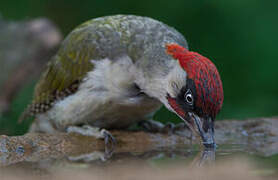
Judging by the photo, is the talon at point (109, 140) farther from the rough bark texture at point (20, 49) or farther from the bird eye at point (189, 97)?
the rough bark texture at point (20, 49)

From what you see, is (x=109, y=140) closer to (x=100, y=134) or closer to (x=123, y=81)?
(x=100, y=134)

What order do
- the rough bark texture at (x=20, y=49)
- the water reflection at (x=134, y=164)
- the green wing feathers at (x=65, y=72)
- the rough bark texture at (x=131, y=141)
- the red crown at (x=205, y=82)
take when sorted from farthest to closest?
the rough bark texture at (x=20, y=49) → the green wing feathers at (x=65, y=72) → the rough bark texture at (x=131, y=141) → the red crown at (x=205, y=82) → the water reflection at (x=134, y=164)

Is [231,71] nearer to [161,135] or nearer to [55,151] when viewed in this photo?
[161,135]

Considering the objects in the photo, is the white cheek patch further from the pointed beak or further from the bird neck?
the pointed beak

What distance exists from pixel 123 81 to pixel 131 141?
56cm

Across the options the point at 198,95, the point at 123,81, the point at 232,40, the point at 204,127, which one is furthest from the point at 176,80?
the point at 232,40

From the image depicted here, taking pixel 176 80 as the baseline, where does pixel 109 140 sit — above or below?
below

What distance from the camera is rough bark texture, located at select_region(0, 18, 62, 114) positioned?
24.1 ft

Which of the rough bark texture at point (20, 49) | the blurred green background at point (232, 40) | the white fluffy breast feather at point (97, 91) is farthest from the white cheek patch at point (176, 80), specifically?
the rough bark texture at point (20, 49)

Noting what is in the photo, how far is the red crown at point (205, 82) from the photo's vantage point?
11.1 ft

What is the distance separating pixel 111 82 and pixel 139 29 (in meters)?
0.62

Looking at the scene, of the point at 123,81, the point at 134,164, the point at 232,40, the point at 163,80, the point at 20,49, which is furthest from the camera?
the point at 20,49

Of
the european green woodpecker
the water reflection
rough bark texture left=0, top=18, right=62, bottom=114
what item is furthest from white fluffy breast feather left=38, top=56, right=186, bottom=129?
rough bark texture left=0, top=18, right=62, bottom=114

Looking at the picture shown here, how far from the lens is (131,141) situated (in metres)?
4.17
